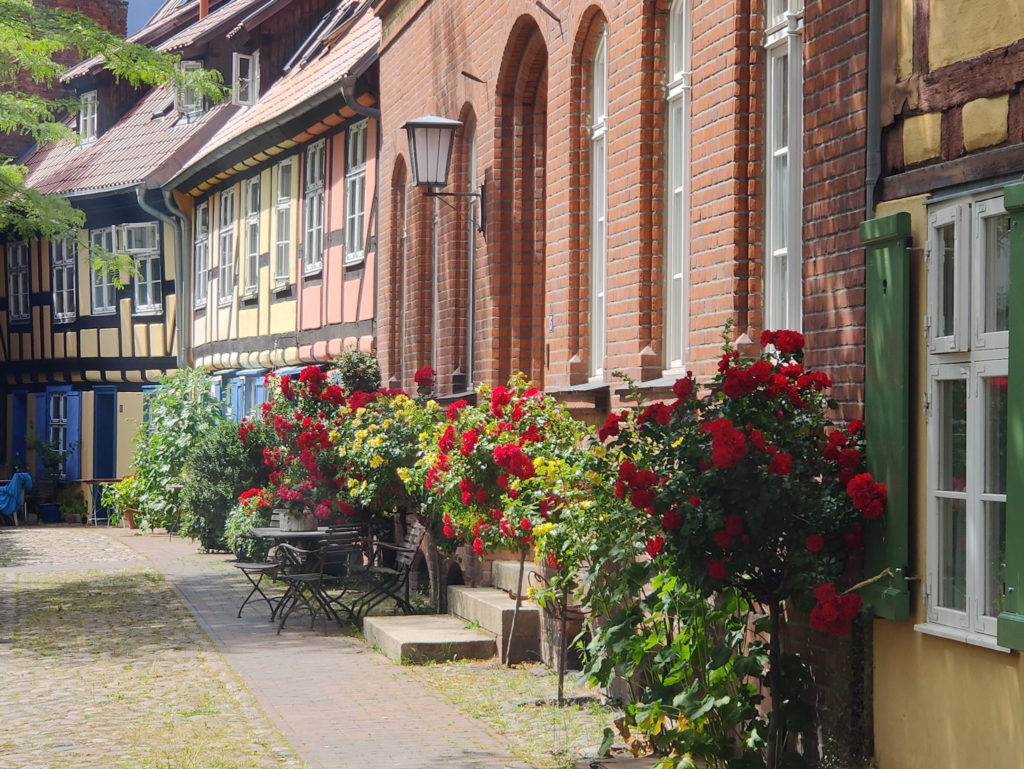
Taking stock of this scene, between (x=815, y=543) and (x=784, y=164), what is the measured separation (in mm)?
2202

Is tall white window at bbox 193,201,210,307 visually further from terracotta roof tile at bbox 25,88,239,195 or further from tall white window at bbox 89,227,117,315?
tall white window at bbox 89,227,117,315

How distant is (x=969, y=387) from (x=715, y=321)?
238 centimetres

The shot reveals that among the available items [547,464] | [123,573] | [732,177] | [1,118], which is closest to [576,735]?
[547,464]

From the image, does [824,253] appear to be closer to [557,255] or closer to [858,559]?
[858,559]

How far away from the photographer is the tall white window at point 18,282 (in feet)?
100

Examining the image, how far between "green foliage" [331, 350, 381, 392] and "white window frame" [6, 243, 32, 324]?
55.3 feet

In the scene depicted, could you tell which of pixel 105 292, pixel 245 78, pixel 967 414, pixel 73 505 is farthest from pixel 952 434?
pixel 105 292

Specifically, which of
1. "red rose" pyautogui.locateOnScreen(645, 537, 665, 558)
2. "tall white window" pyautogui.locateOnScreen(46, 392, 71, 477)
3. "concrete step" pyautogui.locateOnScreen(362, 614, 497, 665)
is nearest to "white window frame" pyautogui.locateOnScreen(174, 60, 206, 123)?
"tall white window" pyautogui.locateOnScreen(46, 392, 71, 477)

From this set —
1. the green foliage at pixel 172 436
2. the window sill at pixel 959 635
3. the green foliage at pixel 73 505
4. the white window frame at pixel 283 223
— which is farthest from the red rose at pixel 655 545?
the green foliage at pixel 73 505

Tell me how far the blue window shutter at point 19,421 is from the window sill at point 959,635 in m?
27.9

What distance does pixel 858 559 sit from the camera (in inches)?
221

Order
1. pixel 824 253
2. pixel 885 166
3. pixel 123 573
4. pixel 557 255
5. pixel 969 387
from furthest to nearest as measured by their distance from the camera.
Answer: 1. pixel 123 573
2. pixel 557 255
3. pixel 824 253
4. pixel 885 166
5. pixel 969 387

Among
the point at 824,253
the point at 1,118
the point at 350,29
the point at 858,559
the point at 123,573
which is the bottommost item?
the point at 123,573

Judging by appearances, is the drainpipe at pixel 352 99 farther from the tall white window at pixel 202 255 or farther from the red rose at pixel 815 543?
the red rose at pixel 815 543
